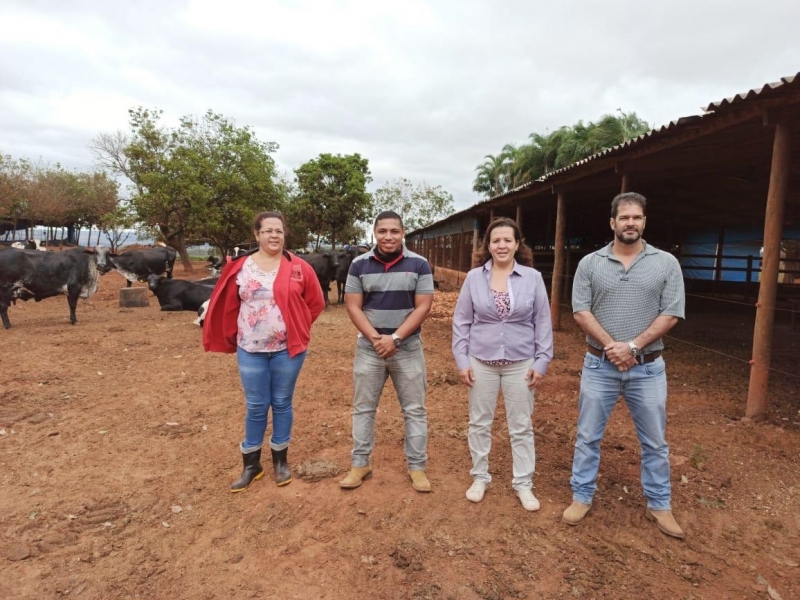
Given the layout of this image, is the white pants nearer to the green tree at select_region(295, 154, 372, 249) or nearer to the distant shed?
the distant shed

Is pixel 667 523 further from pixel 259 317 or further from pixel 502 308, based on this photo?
pixel 259 317

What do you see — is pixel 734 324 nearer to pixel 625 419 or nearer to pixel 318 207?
pixel 625 419

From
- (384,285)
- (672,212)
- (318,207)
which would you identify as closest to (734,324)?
(672,212)

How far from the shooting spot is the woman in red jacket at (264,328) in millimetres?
2896

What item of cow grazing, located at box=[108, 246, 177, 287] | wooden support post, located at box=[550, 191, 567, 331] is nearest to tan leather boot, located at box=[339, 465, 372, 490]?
wooden support post, located at box=[550, 191, 567, 331]

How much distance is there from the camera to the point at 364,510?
277cm

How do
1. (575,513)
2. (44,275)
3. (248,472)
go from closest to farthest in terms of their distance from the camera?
1. (575,513)
2. (248,472)
3. (44,275)

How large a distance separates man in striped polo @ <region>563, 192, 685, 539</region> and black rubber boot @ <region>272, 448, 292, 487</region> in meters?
1.68

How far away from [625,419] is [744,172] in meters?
5.08

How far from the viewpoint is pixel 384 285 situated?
9.27 feet

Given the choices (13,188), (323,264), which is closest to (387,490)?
(323,264)

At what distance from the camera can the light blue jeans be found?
2.86m

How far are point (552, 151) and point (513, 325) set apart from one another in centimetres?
3148

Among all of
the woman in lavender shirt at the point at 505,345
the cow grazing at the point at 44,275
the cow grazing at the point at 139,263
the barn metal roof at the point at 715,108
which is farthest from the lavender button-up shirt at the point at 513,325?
the cow grazing at the point at 139,263
